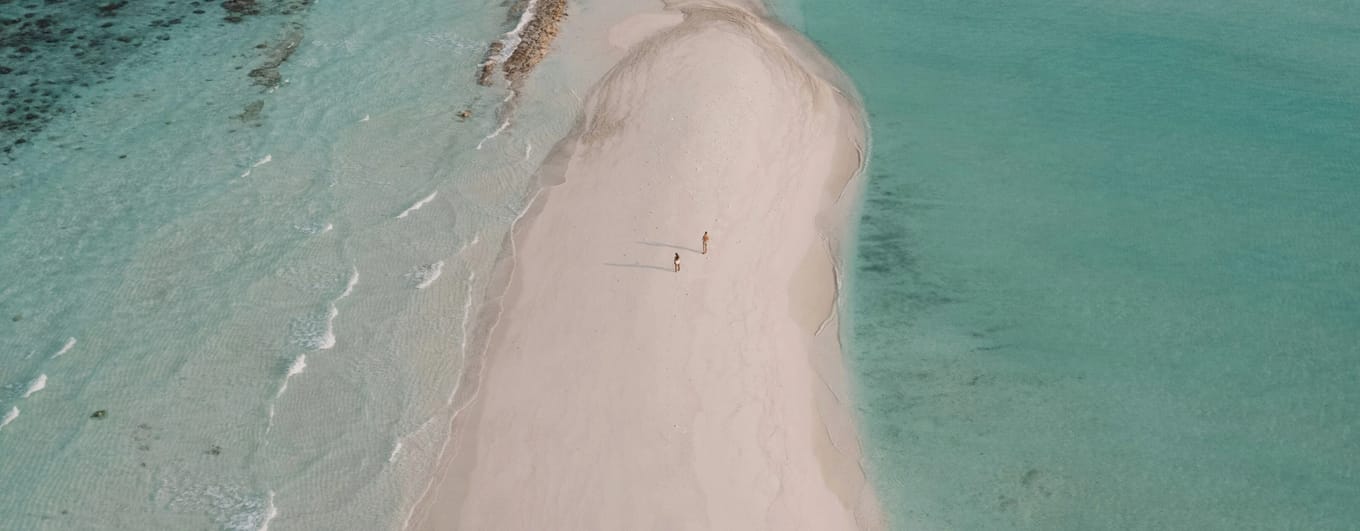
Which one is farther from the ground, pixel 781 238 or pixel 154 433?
pixel 781 238

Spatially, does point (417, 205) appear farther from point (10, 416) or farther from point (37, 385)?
point (10, 416)

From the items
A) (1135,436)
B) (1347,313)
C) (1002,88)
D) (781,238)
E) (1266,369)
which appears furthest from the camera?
(1002,88)

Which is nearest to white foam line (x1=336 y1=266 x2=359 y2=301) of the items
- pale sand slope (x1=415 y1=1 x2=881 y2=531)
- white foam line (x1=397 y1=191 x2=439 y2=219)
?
white foam line (x1=397 y1=191 x2=439 y2=219)

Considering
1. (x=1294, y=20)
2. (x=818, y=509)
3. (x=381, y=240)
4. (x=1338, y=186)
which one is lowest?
(x=818, y=509)

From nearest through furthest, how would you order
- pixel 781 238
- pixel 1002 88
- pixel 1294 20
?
pixel 781 238, pixel 1002 88, pixel 1294 20

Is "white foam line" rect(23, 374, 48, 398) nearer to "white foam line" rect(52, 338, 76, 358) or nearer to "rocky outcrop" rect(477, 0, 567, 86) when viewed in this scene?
"white foam line" rect(52, 338, 76, 358)

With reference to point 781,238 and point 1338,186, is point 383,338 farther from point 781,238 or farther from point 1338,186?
point 1338,186

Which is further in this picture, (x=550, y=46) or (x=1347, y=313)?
(x=550, y=46)

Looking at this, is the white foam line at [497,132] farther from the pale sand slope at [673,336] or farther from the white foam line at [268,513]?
the white foam line at [268,513]

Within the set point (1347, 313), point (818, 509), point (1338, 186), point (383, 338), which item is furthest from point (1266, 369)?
point (383, 338)
